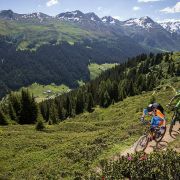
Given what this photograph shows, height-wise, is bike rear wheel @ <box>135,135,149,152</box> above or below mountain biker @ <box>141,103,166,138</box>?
below

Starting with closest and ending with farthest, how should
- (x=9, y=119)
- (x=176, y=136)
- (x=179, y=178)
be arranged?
(x=179, y=178) → (x=176, y=136) → (x=9, y=119)

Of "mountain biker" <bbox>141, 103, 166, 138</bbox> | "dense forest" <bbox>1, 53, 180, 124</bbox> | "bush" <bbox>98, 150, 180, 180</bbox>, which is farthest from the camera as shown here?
"dense forest" <bbox>1, 53, 180, 124</bbox>

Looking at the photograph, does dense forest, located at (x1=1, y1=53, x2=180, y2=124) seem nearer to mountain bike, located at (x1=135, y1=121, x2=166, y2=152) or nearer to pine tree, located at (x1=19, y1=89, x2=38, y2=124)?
pine tree, located at (x1=19, y1=89, x2=38, y2=124)

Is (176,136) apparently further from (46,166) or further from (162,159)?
(46,166)

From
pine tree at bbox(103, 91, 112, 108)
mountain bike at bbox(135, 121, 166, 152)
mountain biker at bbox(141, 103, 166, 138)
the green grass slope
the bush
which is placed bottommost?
pine tree at bbox(103, 91, 112, 108)

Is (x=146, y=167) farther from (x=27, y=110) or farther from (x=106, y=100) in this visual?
(x=106, y=100)

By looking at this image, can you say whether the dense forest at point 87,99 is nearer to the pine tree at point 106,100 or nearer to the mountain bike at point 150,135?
the pine tree at point 106,100

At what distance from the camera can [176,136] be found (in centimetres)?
2394

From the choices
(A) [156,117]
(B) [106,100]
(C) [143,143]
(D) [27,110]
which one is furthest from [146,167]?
(B) [106,100]

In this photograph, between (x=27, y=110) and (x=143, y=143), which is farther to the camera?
(x=27, y=110)

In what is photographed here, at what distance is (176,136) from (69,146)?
12.3 meters

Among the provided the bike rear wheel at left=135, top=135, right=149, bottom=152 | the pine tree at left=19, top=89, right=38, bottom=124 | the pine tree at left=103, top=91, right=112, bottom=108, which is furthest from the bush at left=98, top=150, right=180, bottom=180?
the pine tree at left=103, top=91, right=112, bottom=108

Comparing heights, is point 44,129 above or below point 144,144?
below

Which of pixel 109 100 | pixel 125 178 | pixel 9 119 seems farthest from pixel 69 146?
pixel 109 100
